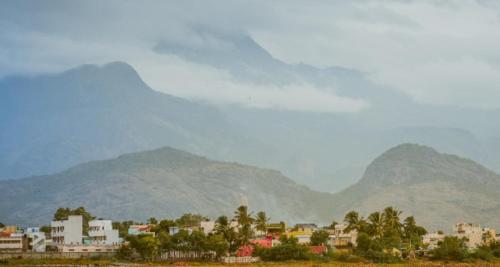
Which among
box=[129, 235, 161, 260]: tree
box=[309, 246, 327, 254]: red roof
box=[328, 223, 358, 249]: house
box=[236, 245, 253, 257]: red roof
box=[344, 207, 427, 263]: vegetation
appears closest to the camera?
box=[129, 235, 161, 260]: tree

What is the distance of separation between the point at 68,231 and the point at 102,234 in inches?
215

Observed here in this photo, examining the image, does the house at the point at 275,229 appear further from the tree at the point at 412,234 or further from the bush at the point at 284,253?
the bush at the point at 284,253

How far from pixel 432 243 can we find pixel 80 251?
59162 millimetres

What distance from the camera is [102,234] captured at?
150250 millimetres

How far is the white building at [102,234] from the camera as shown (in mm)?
149375

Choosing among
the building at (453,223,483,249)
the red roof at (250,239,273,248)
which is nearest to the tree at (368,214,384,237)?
the red roof at (250,239,273,248)

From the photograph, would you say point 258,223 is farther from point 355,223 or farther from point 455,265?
point 455,265

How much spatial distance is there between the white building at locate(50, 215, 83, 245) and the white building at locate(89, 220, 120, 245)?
6.96 ft

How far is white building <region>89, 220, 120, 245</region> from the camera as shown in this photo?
14938 centimetres

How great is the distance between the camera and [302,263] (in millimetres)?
119938

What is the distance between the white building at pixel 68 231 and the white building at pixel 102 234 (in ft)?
6.96

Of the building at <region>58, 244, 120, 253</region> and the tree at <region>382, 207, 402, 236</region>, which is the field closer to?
the building at <region>58, 244, 120, 253</region>

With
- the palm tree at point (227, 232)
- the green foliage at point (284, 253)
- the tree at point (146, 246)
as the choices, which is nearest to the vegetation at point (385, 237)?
the green foliage at point (284, 253)

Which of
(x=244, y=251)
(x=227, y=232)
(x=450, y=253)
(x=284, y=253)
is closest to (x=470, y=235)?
(x=450, y=253)
